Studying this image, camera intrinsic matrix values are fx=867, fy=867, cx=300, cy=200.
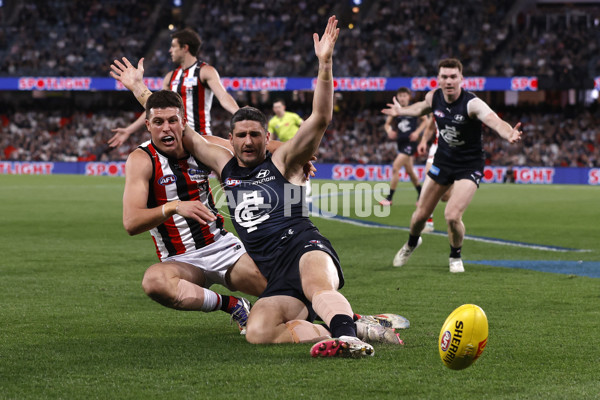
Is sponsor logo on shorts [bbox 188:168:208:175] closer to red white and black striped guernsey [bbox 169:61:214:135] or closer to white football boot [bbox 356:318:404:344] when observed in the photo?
white football boot [bbox 356:318:404:344]

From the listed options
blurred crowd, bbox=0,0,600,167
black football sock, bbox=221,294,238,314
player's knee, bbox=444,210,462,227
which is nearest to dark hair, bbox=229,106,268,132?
black football sock, bbox=221,294,238,314

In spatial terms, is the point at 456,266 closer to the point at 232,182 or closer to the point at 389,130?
the point at 232,182

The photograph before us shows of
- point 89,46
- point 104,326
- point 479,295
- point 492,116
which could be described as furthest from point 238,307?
point 89,46

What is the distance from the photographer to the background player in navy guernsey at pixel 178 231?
591cm

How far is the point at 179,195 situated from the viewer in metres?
6.31

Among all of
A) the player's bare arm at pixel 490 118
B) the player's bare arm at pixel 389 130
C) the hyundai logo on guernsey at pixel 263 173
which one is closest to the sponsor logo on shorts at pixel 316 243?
the hyundai logo on guernsey at pixel 263 173

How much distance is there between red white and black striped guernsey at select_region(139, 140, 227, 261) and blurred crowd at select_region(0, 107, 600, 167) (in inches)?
1237

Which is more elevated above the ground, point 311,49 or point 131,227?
point 311,49

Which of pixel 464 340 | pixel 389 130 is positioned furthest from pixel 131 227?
pixel 389 130

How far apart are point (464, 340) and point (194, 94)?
6.25 meters

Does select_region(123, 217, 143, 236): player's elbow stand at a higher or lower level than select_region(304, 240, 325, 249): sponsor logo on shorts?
higher

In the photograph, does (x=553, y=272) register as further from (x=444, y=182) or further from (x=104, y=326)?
(x=104, y=326)

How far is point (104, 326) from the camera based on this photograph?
6.22 m

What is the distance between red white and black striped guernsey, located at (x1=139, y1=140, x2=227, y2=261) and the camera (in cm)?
621
